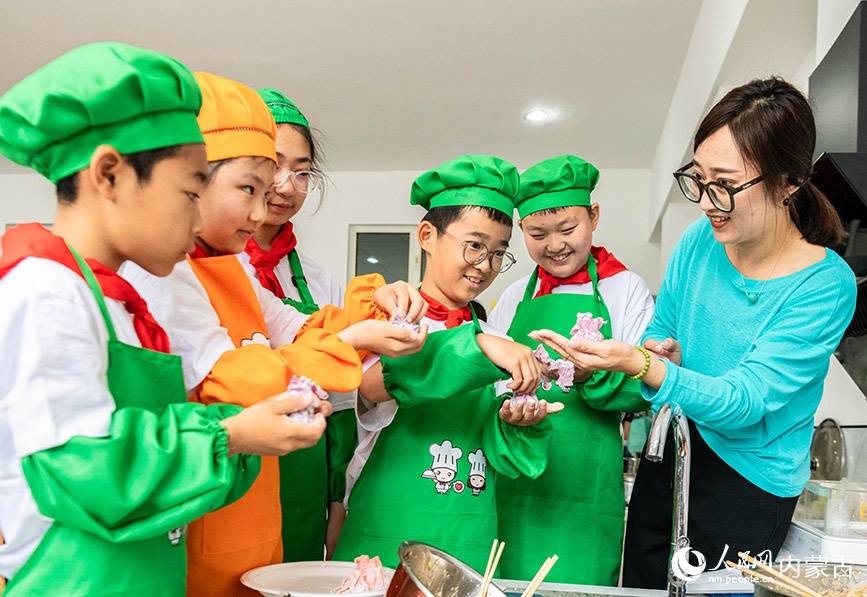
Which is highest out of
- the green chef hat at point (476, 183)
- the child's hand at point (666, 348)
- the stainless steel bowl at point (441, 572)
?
the green chef hat at point (476, 183)

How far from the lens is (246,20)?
4133 mm

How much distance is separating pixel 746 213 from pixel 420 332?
64cm

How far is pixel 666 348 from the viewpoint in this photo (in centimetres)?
162

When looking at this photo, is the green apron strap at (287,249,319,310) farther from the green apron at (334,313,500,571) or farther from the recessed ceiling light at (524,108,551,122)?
the recessed ceiling light at (524,108,551,122)

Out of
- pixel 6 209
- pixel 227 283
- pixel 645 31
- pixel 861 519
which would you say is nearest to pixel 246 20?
pixel 645 31

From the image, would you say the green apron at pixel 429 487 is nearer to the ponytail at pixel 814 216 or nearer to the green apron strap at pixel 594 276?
the green apron strap at pixel 594 276

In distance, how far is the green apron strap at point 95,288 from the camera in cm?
86

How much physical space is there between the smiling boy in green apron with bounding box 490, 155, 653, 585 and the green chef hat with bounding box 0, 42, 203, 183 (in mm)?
1079

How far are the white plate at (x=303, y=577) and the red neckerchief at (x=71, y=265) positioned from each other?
13.6 inches

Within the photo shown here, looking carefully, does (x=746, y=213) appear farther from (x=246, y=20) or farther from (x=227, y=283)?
(x=246, y=20)

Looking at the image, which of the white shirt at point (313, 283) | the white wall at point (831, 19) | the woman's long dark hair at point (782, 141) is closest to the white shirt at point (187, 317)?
the white shirt at point (313, 283)

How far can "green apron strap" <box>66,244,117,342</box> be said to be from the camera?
864 millimetres

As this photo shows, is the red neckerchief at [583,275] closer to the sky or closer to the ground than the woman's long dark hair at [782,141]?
closer to the ground

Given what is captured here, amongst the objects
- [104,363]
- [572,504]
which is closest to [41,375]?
[104,363]
